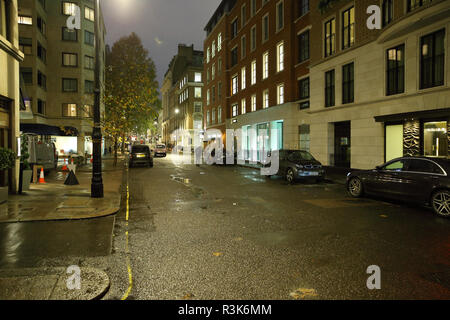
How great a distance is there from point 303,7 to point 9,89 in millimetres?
22270

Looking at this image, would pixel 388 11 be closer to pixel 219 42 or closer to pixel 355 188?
pixel 355 188

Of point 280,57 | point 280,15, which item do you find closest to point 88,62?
point 280,15

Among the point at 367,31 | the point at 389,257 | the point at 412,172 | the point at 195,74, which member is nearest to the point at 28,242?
the point at 389,257

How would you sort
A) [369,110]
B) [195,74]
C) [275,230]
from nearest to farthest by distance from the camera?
[275,230]
[369,110]
[195,74]

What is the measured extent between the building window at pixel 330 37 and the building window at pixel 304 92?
3.50 metres

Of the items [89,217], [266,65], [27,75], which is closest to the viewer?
[89,217]

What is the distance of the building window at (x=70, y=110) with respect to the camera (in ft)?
132

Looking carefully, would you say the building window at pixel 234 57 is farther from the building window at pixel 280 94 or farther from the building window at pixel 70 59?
the building window at pixel 70 59

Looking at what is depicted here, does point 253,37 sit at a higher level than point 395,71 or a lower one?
higher

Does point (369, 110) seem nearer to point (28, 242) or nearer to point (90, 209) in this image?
point (90, 209)

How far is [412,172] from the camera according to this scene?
29.9 feet

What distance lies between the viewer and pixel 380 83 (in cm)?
1741

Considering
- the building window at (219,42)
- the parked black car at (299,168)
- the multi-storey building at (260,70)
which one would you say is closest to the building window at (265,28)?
the multi-storey building at (260,70)

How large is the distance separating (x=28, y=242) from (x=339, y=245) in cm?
570
